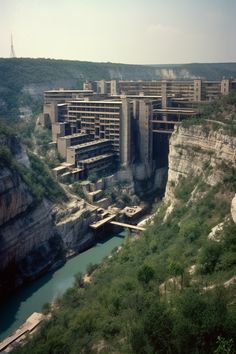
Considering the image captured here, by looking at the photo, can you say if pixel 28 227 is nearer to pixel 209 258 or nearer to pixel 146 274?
pixel 146 274

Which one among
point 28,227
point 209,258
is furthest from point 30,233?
point 209,258

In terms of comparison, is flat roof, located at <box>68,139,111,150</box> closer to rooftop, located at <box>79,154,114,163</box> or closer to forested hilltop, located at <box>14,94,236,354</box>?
rooftop, located at <box>79,154,114,163</box>

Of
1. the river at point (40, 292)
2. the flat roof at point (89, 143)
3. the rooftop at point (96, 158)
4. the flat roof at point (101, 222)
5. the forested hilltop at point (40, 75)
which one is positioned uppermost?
the forested hilltop at point (40, 75)

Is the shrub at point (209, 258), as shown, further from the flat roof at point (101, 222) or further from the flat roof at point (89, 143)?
the flat roof at point (89, 143)

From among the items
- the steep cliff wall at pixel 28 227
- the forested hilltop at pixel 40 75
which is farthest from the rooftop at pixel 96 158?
the forested hilltop at pixel 40 75

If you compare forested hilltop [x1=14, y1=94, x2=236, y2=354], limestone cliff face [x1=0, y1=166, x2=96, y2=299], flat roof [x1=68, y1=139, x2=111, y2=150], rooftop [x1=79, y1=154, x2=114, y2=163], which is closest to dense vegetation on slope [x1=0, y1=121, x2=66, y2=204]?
limestone cliff face [x1=0, y1=166, x2=96, y2=299]

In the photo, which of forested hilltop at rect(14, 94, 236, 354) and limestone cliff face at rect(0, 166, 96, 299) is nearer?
forested hilltop at rect(14, 94, 236, 354)
